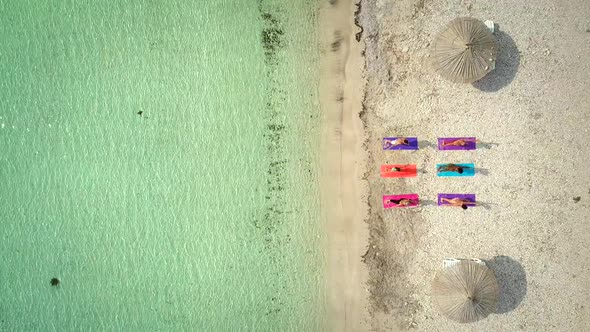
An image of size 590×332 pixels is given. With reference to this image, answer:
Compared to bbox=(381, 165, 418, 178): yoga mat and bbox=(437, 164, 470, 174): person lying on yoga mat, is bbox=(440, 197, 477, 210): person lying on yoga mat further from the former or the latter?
bbox=(381, 165, 418, 178): yoga mat

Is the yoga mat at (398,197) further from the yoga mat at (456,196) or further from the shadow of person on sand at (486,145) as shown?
the shadow of person on sand at (486,145)

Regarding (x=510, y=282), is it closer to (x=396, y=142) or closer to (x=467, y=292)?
(x=467, y=292)

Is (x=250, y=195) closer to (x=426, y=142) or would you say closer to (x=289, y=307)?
(x=289, y=307)

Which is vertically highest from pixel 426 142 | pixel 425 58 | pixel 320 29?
pixel 320 29

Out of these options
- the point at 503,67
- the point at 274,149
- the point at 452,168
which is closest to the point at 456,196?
the point at 452,168

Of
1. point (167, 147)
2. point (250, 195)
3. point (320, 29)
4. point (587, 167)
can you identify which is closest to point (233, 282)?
point (250, 195)

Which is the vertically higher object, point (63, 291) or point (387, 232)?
point (387, 232)

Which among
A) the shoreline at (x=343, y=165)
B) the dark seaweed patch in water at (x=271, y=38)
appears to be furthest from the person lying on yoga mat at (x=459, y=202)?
the dark seaweed patch in water at (x=271, y=38)
